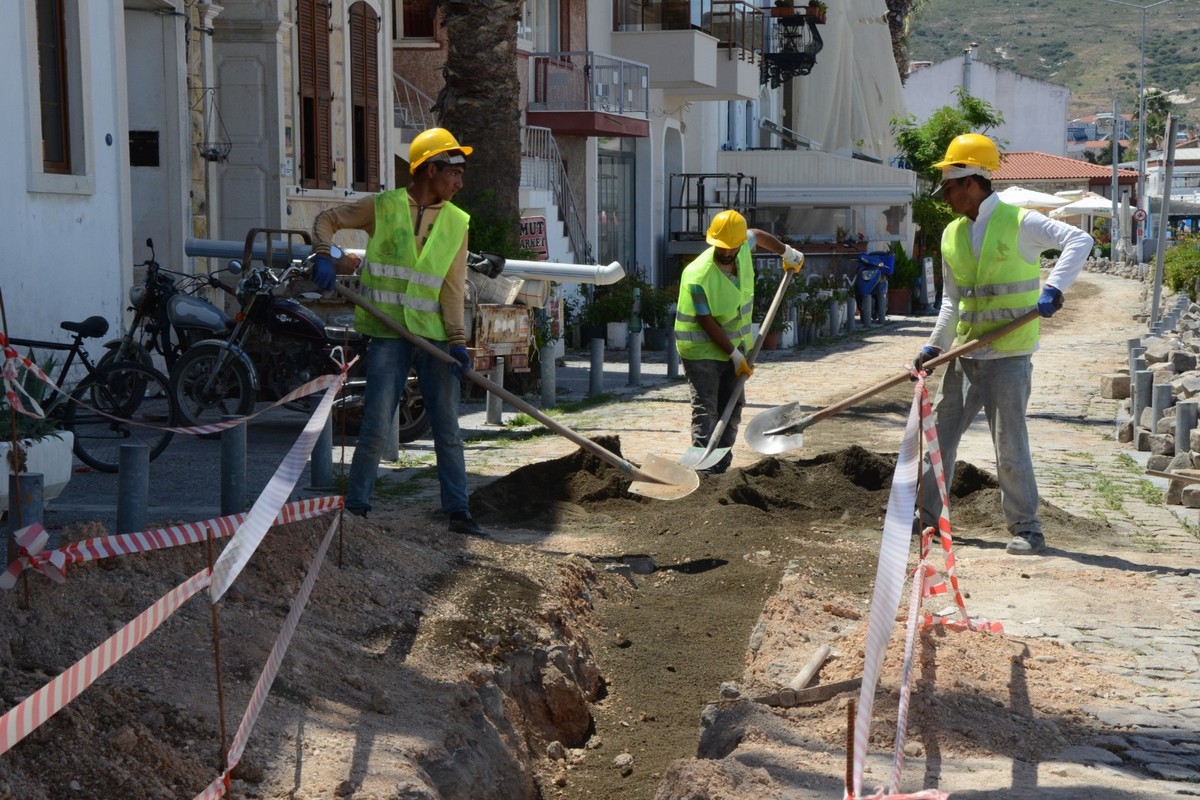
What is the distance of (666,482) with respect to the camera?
8.42m

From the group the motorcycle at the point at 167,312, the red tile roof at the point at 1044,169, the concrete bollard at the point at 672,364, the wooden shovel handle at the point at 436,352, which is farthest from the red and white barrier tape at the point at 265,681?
the red tile roof at the point at 1044,169

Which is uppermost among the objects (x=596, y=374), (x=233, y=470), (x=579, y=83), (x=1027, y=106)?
(x=1027, y=106)

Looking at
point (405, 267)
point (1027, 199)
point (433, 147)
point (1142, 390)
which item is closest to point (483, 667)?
point (405, 267)

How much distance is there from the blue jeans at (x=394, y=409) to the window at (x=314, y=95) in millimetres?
9270

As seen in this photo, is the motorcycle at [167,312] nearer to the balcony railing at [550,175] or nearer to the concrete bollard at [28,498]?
the concrete bollard at [28,498]

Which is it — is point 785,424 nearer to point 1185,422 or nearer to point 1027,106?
point 1185,422

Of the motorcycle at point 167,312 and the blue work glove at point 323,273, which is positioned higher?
the blue work glove at point 323,273

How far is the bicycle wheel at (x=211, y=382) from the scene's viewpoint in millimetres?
10516

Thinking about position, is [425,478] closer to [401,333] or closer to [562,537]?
[562,537]

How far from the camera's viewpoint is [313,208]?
55.8 ft

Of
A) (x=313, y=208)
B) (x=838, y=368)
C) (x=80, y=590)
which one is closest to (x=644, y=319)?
(x=838, y=368)

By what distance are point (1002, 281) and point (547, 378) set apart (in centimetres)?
678

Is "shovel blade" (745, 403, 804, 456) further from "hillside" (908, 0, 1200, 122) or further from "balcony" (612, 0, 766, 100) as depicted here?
"hillside" (908, 0, 1200, 122)

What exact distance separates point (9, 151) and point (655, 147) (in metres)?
18.4
